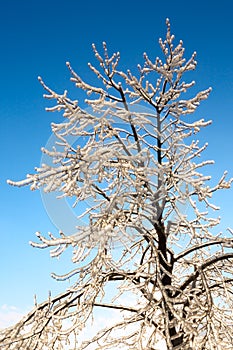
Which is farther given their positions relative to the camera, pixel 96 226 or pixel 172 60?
pixel 172 60

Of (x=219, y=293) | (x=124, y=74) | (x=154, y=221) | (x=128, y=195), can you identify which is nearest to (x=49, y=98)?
(x=124, y=74)

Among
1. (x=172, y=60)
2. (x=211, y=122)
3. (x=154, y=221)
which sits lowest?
(x=154, y=221)

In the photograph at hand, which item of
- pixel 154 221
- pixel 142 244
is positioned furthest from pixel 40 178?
pixel 142 244

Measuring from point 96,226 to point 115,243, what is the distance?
345 millimetres

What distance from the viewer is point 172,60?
242 inches

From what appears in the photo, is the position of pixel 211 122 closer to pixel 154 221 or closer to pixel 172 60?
pixel 172 60

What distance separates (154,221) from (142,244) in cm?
232

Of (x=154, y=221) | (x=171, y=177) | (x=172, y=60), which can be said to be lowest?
(x=154, y=221)

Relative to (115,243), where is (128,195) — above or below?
above

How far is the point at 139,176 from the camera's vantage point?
217 inches

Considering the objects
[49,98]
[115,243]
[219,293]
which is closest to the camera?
[115,243]

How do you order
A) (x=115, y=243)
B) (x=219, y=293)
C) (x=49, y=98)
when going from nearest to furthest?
(x=115, y=243), (x=49, y=98), (x=219, y=293)

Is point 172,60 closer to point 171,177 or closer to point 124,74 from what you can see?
point 124,74

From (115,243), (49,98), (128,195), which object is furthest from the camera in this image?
(49,98)
